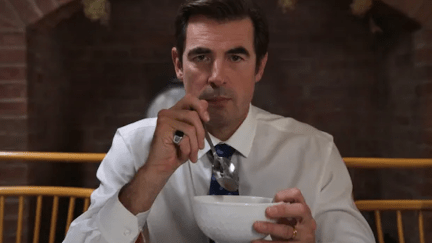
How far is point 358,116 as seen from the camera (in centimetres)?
268

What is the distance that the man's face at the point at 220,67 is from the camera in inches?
39.0

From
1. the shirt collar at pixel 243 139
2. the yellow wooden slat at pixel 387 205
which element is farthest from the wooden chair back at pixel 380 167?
the shirt collar at pixel 243 139

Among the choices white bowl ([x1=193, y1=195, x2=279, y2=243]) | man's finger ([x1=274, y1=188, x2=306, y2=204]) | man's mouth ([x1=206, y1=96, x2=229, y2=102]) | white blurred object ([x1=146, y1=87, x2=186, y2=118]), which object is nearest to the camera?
white bowl ([x1=193, y1=195, x2=279, y2=243])

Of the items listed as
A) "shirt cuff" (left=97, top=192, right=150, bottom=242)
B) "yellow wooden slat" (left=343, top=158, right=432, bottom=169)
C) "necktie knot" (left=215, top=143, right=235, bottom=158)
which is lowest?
"shirt cuff" (left=97, top=192, right=150, bottom=242)

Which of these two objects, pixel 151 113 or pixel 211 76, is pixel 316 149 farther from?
pixel 151 113

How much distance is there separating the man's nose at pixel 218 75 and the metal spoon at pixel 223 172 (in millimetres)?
184

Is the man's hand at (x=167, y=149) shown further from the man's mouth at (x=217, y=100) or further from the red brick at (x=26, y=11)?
the red brick at (x=26, y=11)

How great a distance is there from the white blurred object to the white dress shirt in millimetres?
1463

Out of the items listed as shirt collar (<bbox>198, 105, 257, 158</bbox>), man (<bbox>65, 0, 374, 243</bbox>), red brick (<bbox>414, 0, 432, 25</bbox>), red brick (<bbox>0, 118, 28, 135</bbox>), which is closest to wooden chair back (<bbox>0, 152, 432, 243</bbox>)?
man (<bbox>65, 0, 374, 243</bbox>)

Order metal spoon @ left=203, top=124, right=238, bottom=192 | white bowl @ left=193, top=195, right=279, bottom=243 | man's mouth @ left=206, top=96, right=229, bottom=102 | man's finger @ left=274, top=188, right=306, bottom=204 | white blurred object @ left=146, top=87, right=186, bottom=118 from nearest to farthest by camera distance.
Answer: white bowl @ left=193, top=195, right=279, bottom=243, man's finger @ left=274, top=188, right=306, bottom=204, metal spoon @ left=203, top=124, right=238, bottom=192, man's mouth @ left=206, top=96, right=229, bottom=102, white blurred object @ left=146, top=87, right=186, bottom=118

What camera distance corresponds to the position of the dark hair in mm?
1038

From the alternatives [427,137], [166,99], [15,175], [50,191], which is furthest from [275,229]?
[166,99]

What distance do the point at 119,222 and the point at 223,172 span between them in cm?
24

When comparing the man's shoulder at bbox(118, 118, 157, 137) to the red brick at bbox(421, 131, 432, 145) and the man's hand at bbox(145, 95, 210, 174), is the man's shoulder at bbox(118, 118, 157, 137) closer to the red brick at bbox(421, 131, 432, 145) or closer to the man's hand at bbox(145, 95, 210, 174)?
the man's hand at bbox(145, 95, 210, 174)
